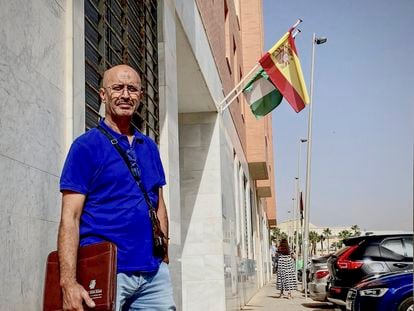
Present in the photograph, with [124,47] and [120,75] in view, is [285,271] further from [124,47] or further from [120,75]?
[120,75]

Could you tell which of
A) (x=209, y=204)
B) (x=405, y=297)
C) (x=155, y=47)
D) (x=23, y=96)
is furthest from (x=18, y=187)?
(x=209, y=204)

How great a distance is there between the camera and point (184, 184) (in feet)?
38.5

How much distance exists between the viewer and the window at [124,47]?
468 cm

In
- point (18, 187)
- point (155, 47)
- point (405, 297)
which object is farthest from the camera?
point (405, 297)

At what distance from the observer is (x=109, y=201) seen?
3.02 meters

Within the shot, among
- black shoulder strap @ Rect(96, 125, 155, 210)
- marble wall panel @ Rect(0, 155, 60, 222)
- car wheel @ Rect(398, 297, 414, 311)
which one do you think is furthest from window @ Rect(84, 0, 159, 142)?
car wheel @ Rect(398, 297, 414, 311)

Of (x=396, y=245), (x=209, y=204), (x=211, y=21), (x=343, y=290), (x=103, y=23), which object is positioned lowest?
(x=343, y=290)

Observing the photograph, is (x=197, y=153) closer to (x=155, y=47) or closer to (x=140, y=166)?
(x=155, y=47)

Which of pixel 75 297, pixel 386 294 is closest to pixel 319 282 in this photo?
pixel 386 294

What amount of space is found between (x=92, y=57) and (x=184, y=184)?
7147 millimetres

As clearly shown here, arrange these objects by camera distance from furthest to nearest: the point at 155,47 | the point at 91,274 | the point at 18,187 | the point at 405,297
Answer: the point at 405,297, the point at 155,47, the point at 18,187, the point at 91,274

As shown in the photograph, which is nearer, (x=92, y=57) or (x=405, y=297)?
(x=92, y=57)

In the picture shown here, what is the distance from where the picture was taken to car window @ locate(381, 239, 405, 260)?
1104cm

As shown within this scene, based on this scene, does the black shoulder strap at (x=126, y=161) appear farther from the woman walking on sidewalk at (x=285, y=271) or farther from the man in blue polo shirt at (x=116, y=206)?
the woman walking on sidewalk at (x=285, y=271)
